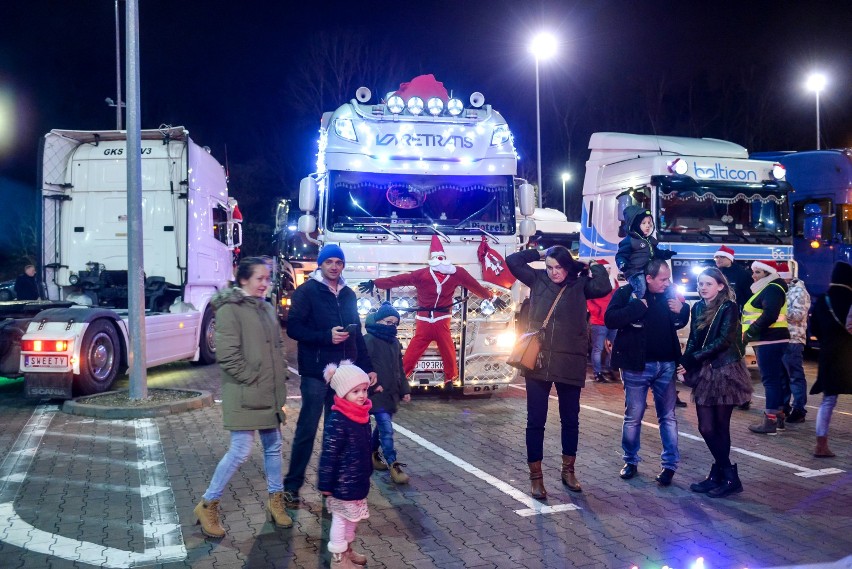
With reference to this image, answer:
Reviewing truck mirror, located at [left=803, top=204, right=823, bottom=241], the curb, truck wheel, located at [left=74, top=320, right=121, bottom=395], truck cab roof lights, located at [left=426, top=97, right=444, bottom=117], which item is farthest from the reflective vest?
truck wheel, located at [left=74, top=320, right=121, bottom=395]

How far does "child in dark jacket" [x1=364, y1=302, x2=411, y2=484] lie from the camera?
249 inches

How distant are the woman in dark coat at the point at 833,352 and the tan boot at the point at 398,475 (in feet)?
12.9

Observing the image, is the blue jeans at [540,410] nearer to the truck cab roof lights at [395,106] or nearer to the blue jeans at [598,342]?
the truck cab roof lights at [395,106]

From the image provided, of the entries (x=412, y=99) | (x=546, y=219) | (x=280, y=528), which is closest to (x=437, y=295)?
(x=412, y=99)

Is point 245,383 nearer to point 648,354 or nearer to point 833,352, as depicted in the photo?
point 648,354

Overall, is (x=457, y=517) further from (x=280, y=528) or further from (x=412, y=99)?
(x=412, y=99)

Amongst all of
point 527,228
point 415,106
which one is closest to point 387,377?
point 527,228

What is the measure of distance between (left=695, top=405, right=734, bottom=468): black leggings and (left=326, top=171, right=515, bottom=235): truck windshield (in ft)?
15.0

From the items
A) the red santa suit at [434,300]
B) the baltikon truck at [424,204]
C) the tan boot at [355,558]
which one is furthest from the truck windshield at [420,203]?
the tan boot at [355,558]

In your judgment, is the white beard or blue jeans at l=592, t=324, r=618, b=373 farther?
blue jeans at l=592, t=324, r=618, b=373

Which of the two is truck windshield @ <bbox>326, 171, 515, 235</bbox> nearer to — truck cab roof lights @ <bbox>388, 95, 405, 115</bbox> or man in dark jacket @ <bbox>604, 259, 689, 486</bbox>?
truck cab roof lights @ <bbox>388, 95, 405, 115</bbox>

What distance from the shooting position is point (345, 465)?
440cm

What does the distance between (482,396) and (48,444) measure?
218 inches

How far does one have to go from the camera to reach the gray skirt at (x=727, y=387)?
602cm
